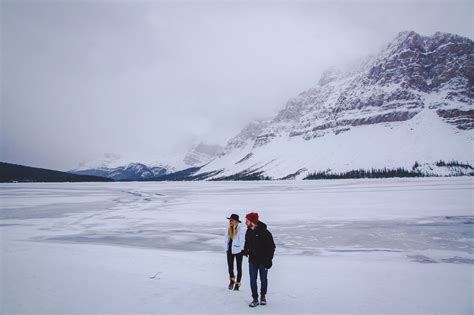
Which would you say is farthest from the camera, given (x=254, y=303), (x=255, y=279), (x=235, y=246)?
(x=235, y=246)

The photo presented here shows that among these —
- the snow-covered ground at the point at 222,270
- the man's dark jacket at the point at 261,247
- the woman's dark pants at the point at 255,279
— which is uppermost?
the man's dark jacket at the point at 261,247

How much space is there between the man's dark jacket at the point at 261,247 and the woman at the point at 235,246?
1.03 metres

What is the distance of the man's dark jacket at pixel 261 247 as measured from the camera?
919cm

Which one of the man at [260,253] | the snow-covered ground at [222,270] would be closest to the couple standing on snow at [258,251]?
the man at [260,253]

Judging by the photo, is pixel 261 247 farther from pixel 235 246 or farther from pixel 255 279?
pixel 235 246

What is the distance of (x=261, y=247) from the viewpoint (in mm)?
9227

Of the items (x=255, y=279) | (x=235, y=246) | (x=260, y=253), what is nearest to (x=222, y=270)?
(x=235, y=246)

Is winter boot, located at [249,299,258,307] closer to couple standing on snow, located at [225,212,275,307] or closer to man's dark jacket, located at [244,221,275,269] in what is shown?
couple standing on snow, located at [225,212,275,307]

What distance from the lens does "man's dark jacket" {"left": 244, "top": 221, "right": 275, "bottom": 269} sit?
30.1 feet

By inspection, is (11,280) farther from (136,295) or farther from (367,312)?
(367,312)

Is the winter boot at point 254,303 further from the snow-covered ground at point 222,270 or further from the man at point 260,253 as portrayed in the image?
the snow-covered ground at point 222,270

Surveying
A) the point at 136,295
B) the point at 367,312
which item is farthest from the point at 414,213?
the point at 136,295

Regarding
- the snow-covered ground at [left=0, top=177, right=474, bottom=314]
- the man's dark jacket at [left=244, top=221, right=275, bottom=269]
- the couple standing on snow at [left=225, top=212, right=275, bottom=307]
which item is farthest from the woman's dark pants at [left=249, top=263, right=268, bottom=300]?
the snow-covered ground at [left=0, top=177, right=474, bottom=314]

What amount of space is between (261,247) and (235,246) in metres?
1.49
